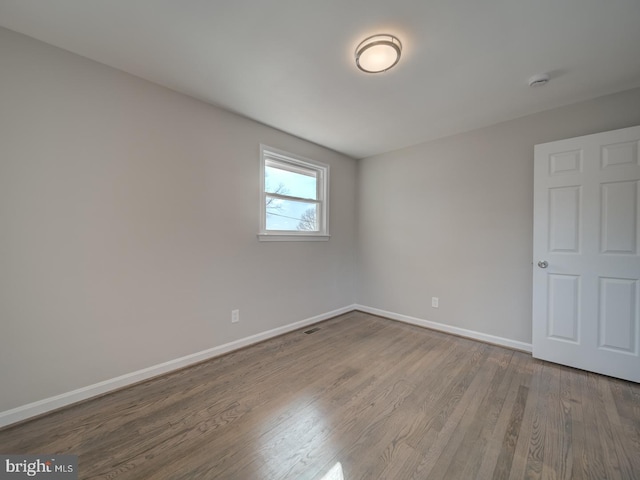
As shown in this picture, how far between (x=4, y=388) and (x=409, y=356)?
3064mm

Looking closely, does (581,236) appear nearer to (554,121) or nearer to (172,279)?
(554,121)

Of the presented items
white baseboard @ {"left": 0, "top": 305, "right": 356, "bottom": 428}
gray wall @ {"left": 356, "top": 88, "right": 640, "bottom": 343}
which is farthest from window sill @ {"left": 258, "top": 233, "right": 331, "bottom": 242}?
white baseboard @ {"left": 0, "top": 305, "right": 356, "bottom": 428}

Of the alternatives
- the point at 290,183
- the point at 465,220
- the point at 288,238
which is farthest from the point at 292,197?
the point at 465,220

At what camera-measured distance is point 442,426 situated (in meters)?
1.59

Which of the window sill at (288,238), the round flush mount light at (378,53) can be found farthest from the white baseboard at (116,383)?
the round flush mount light at (378,53)

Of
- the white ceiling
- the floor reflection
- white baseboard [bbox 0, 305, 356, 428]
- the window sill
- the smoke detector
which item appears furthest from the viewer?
the window sill


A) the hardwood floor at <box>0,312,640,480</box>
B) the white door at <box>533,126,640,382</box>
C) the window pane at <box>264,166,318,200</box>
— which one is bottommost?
the hardwood floor at <box>0,312,640,480</box>

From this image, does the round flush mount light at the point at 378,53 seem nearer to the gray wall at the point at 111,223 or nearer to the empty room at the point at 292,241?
the empty room at the point at 292,241

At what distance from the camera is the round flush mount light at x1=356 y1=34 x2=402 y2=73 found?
1.64 meters

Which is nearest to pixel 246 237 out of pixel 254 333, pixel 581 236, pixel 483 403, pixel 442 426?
pixel 254 333

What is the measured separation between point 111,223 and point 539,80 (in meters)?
3.58

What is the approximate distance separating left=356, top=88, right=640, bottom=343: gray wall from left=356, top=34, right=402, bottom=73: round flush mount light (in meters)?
1.54

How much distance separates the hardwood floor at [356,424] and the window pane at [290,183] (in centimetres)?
196

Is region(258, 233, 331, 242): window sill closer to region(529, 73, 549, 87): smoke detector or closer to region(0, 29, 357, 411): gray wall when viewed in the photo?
region(0, 29, 357, 411): gray wall
